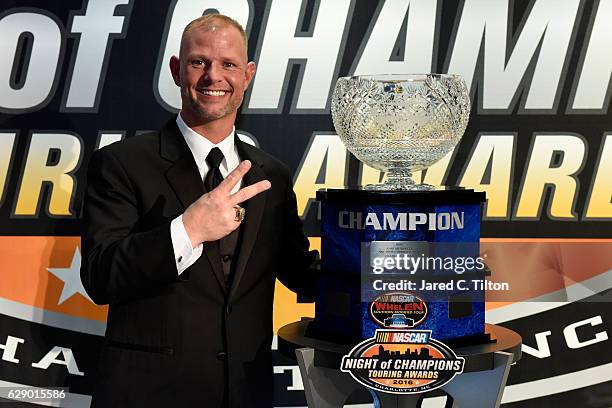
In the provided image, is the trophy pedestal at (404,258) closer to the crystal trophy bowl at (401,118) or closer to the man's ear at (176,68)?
the crystal trophy bowl at (401,118)

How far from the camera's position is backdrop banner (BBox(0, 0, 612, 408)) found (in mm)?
3152

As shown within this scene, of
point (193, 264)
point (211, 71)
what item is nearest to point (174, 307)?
point (193, 264)

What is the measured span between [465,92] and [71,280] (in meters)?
2.04

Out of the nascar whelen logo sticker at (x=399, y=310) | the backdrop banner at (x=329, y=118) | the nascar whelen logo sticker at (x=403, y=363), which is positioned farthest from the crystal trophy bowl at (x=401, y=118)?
the backdrop banner at (x=329, y=118)

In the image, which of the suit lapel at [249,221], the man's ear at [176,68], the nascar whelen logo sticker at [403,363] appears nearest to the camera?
the nascar whelen logo sticker at [403,363]

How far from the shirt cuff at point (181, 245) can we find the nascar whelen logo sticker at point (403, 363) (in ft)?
1.46

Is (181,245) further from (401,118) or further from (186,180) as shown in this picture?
(401,118)

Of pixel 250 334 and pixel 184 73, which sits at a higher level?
pixel 184 73

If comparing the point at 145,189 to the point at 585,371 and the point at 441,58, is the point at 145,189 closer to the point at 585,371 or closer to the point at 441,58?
the point at 441,58

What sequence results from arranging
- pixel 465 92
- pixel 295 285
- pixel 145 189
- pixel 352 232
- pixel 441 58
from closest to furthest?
pixel 352 232
pixel 465 92
pixel 145 189
pixel 295 285
pixel 441 58

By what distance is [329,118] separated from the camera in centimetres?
319

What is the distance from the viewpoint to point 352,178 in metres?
3.19

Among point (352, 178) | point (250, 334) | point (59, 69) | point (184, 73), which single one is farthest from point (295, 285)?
point (59, 69)

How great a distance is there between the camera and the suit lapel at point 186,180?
1982 mm
